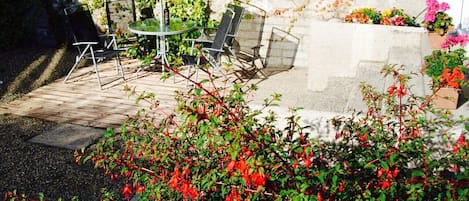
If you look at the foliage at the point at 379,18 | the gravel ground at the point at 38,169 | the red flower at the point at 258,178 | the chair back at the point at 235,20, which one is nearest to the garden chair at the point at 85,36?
the gravel ground at the point at 38,169

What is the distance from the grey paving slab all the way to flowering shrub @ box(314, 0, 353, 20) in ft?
11.3

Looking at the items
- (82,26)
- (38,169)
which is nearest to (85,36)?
(82,26)

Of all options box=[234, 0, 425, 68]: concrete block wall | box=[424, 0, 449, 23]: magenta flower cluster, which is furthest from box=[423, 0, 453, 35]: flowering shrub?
box=[234, 0, 425, 68]: concrete block wall

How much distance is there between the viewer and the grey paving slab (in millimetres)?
4008

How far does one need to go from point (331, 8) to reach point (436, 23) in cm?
180

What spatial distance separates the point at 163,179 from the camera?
1803 millimetres

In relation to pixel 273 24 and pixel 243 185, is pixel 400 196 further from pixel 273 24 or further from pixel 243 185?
pixel 273 24

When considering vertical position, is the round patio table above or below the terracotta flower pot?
above

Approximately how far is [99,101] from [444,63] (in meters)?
3.56

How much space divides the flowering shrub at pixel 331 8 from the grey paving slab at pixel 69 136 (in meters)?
3.44

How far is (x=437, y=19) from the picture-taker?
460cm

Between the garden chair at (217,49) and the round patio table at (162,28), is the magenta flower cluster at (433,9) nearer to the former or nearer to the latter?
the garden chair at (217,49)

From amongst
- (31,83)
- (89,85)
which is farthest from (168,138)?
(31,83)

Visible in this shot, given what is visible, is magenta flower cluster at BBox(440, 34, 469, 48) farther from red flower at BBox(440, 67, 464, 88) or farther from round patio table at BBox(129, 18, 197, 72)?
round patio table at BBox(129, 18, 197, 72)
